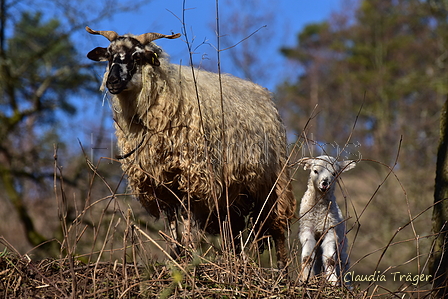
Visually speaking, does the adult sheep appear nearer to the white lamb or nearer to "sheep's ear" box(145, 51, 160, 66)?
"sheep's ear" box(145, 51, 160, 66)

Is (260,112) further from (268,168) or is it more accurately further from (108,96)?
(108,96)

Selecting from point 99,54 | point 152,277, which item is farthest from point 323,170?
point 99,54

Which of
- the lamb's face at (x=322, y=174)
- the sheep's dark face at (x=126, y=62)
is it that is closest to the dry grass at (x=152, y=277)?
the lamb's face at (x=322, y=174)

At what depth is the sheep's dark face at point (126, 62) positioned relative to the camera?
4531mm

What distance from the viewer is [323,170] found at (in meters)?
4.40

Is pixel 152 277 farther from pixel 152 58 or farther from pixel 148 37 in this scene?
pixel 148 37

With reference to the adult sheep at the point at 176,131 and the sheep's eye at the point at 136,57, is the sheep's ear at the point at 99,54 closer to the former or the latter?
the adult sheep at the point at 176,131

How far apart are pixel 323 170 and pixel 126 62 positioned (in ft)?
6.87

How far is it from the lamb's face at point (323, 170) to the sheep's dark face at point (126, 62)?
1766 mm

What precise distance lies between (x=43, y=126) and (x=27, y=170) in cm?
237

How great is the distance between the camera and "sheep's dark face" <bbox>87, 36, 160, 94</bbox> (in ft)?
14.9

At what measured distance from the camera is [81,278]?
12.0ft

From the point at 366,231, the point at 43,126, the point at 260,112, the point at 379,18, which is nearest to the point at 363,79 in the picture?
the point at 379,18

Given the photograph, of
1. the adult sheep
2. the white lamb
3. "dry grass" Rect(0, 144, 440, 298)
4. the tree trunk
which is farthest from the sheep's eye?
the tree trunk
